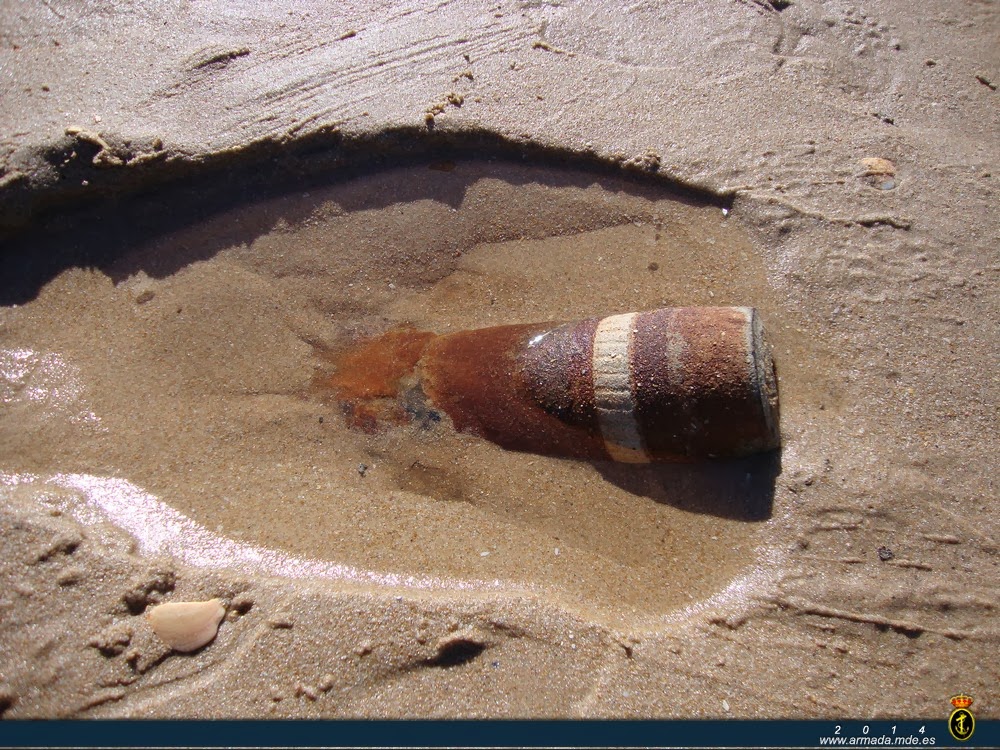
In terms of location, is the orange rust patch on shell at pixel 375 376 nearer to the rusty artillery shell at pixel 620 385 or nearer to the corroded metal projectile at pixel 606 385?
the corroded metal projectile at pixel 606 385

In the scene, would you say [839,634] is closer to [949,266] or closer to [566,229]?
[949,266]
